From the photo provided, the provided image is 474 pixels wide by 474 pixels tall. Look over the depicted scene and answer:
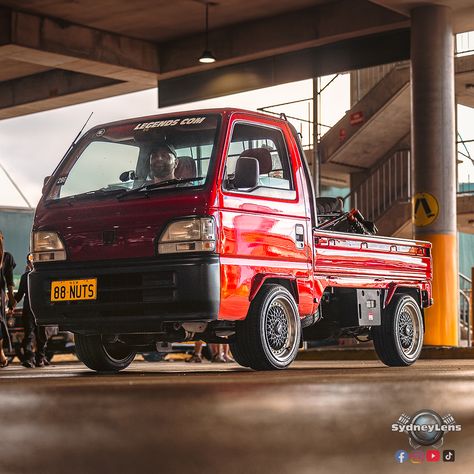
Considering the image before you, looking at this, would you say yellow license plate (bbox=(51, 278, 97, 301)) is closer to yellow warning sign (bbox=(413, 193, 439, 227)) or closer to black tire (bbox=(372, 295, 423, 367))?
black tire (bbox=(372, 295, 423, 367))

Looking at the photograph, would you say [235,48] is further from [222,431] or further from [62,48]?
[222,431]

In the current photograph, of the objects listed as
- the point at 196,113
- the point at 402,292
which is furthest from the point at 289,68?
the point at 196,113

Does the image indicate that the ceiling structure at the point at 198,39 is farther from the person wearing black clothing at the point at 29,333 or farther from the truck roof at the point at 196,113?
the truck roof at the point at 196,113

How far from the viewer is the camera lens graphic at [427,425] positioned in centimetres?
609

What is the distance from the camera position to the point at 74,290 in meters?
7.68

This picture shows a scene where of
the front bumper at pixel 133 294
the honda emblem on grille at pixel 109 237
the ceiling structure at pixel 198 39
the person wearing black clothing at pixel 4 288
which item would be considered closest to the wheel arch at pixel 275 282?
the front bumper at pixel 133 294

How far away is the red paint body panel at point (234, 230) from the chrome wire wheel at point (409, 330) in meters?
1.18

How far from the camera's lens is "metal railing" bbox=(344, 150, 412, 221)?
25016 millimetres

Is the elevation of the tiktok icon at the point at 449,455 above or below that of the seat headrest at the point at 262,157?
below

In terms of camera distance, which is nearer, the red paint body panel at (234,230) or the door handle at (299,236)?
the red paint body panel at (234,230)

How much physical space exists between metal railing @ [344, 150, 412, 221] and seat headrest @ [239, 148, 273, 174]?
649 inches

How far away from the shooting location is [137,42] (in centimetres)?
2211

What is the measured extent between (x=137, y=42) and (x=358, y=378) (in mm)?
16927

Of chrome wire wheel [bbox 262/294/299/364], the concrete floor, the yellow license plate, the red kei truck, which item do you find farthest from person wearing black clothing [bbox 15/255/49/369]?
the concrete floor
